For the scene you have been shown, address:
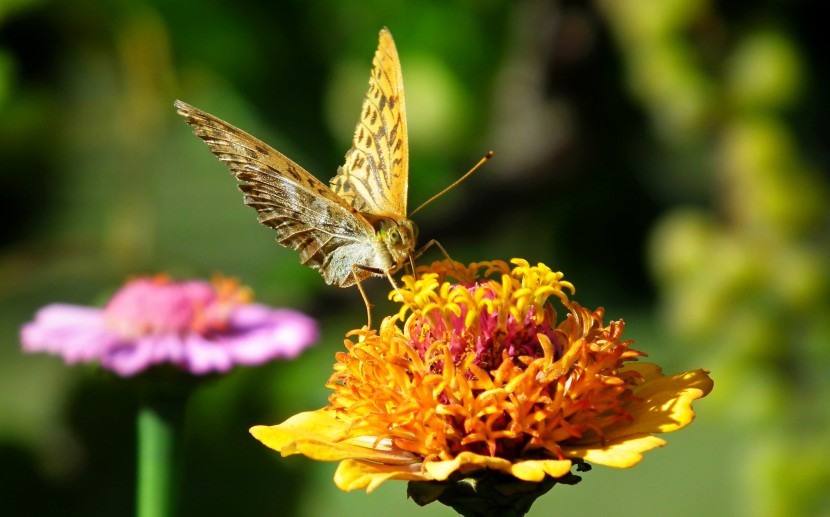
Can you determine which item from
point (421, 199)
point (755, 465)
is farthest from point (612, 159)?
point (755, 465)

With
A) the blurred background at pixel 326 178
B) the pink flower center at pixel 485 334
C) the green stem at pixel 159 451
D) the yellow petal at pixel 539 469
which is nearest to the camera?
the yellow petal at pixel 539 469

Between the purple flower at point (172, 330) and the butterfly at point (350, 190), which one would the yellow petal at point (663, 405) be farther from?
the purple flower at point (172, 330)

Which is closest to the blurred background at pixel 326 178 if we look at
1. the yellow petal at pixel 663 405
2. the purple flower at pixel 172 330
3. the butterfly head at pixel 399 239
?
the purple flower at pixel 172 330

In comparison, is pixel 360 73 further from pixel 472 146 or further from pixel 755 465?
pixel 755 465

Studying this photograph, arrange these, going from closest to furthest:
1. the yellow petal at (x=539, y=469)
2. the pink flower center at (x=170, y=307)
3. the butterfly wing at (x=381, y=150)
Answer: the yellow petal at (x=539, y=469) → the butterfly wing at (x=381, y=150) → the pink flower center at (x=170, y=307)

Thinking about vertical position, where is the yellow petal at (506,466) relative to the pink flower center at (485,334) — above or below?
below

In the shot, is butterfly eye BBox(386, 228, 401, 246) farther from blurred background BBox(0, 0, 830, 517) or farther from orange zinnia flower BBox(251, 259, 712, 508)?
blurred background BBox(0, 0, 830, 517)

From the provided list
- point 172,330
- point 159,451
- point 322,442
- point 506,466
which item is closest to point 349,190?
point 172,330
